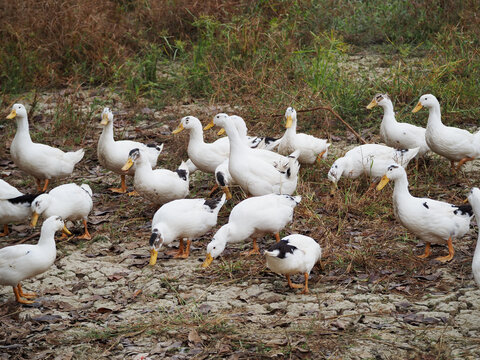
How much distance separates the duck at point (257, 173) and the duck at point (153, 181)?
1.94ft

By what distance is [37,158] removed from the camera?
7.43 m

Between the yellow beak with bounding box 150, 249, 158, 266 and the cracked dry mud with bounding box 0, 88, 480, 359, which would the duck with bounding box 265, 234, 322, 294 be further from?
the yellow beak with bounding box 150, 249, 158, 266

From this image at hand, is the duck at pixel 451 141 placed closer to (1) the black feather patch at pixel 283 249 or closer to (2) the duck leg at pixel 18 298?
(1) the black feather patch at pixel 283 249

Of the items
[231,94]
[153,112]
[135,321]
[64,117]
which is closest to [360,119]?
[231,94]

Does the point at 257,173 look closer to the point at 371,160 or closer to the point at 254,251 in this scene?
the point at 254,251

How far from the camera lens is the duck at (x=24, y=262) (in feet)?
17.3

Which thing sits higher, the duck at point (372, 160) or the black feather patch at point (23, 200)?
the duck at point (372, 160)

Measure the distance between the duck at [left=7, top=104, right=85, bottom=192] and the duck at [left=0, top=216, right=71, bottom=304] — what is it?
6.75 feet

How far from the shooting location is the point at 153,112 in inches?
384

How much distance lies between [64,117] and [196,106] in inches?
73.6

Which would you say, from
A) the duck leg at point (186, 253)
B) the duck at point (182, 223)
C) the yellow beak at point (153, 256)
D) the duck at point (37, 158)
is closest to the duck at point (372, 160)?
the duck at point (182, 223)

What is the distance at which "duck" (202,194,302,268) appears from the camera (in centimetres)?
585

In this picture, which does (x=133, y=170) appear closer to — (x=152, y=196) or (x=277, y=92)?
(x=152, y=196)

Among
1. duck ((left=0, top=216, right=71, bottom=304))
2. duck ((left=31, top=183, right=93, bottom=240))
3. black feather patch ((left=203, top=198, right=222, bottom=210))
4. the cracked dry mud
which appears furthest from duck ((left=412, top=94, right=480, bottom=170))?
duck ((left=0, top=216, right=71, bottom=304))
